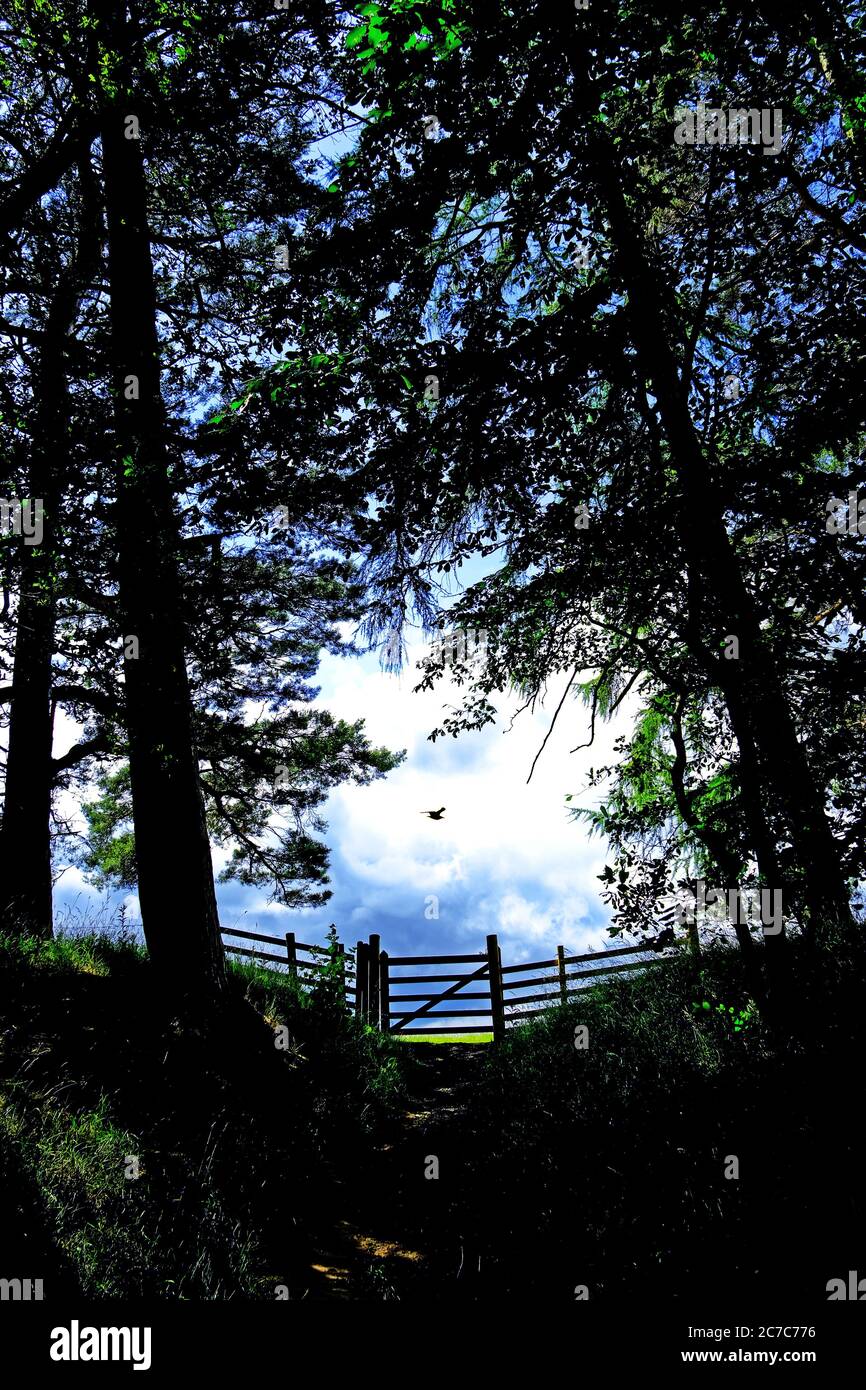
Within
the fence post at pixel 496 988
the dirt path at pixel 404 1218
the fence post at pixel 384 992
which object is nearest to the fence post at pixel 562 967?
the fence post at pixel 496 988

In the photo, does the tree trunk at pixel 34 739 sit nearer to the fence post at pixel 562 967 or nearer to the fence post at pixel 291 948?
the fence post at pixel 291 948

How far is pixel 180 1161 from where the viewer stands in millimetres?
4723

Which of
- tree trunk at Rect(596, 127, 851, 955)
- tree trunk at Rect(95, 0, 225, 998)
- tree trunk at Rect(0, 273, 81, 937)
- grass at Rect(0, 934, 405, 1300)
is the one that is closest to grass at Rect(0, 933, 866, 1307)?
grass at Rect(0, 934, 405, 1300)

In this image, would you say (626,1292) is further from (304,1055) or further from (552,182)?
(552,182)

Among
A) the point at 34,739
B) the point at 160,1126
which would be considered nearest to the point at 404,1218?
the point at 160,1126

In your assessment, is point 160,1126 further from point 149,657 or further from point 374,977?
point 374,977

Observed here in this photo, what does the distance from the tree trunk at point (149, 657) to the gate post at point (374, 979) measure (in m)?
6.57

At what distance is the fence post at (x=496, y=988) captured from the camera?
43.4 ft

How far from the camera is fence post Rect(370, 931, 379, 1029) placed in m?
12.6

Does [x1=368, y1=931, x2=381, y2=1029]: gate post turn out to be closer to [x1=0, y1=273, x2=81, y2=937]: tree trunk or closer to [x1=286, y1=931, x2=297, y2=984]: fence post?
[x1=286, y1=931, x2=297, y2=984]: fence post

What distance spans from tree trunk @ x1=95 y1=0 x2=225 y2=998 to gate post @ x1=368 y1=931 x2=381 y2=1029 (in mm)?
6569

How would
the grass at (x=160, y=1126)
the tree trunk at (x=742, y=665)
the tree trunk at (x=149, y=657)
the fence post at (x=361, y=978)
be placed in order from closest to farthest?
the grass at (x=160, y=1126) → the tree trunk at (x=742, y=665) → the tree trunk at (x=149, y=657) → the fence post at (x=361, y=978)

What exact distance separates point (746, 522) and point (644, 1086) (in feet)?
14.0

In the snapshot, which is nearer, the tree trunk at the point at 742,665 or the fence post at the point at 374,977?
the tree trunk at the point at 742,665
